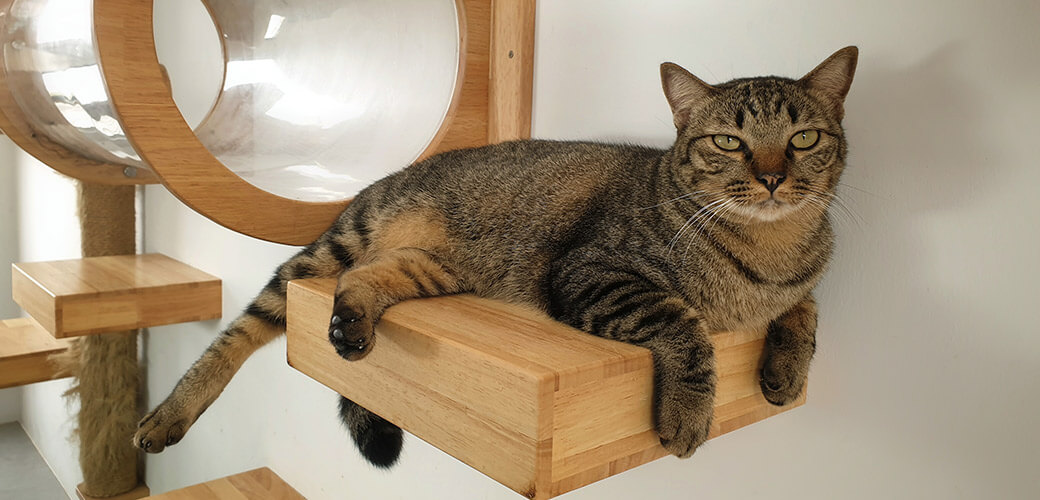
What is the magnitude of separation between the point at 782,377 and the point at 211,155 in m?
0.79

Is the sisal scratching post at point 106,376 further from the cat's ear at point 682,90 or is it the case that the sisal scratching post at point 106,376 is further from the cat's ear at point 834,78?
the cat's ear at point 834,78

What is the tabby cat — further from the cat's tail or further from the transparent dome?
the transparent dome

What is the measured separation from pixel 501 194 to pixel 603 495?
0.53 m

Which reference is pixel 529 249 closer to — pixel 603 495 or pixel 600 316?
pixel 600 316

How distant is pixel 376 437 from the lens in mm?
1011

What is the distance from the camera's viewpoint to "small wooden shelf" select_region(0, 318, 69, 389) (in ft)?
6.90

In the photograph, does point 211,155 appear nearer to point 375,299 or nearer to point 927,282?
point 375,299

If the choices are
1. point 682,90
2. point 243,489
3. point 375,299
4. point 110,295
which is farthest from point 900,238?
point 110,295

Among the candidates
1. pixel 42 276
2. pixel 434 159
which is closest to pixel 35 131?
pixel 42 276

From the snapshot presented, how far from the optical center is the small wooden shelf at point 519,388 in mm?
637

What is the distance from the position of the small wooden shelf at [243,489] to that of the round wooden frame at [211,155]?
906 millimetres

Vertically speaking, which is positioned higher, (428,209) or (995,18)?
(995,18)

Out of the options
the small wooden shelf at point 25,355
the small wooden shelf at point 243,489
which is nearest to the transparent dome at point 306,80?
the small wooden shelf at point 243,489

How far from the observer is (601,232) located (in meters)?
0.91
